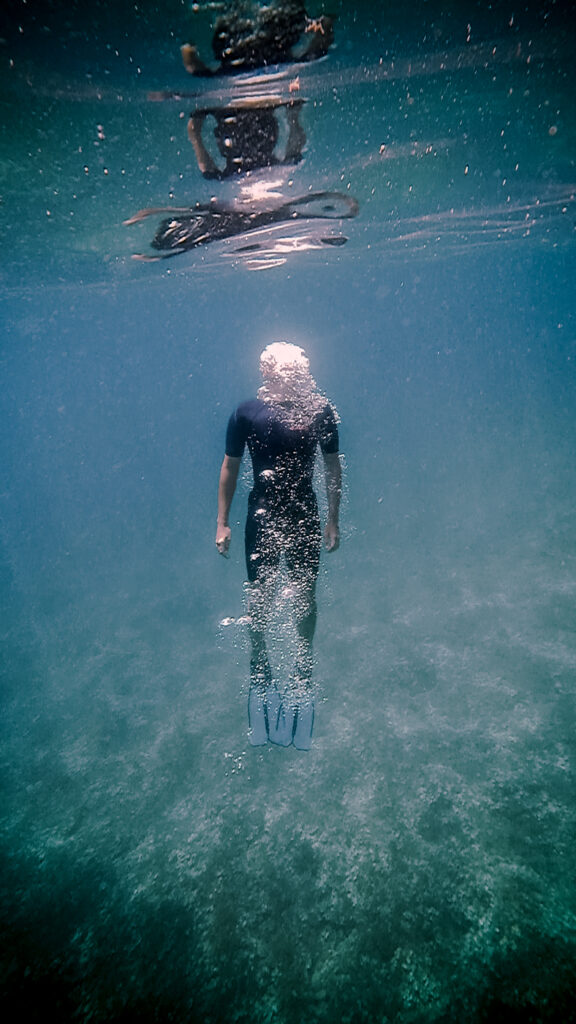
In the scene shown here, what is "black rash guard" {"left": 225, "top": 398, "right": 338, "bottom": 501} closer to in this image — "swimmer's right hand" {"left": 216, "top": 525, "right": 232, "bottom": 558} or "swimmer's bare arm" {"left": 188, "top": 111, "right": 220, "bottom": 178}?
"swimmer's right hand" {"left": 216, "top": 525, "right": 232, "bottom": 558}

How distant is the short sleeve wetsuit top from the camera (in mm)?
Result: 4531

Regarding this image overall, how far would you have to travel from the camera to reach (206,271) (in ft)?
50.2

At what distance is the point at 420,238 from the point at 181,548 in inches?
615

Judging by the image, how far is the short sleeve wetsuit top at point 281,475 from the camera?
4531mm

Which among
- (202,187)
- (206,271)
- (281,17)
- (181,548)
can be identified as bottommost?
(181,548)

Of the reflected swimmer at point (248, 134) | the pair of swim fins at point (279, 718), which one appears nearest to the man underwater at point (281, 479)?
the pair of swim fins at point (279, 718)

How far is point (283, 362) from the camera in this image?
4.59 m

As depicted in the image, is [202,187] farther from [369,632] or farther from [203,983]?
[203,983]

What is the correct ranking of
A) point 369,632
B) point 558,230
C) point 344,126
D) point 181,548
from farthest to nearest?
point 181,548
point 558,230
point 369,632
point 344,126

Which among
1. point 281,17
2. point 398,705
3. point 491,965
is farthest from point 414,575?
point 281,17

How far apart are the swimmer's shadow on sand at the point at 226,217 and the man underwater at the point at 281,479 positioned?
6.07 meters

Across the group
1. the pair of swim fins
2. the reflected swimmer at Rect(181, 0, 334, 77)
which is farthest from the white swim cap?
the pair of swim fins

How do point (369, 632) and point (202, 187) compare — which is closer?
point (202, 187)

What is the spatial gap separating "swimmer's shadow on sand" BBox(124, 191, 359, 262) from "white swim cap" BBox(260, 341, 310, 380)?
19.0ft
